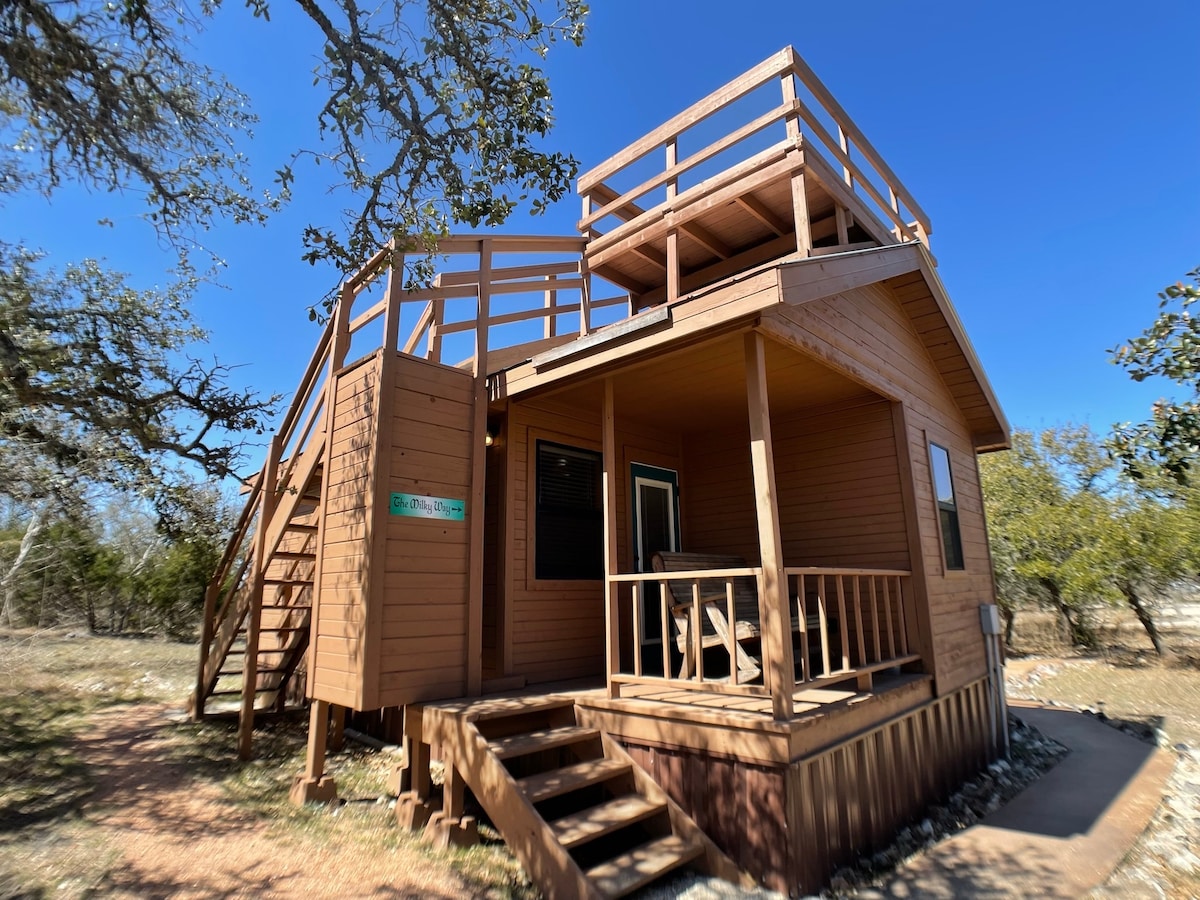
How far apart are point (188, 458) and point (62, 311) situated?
2.00m

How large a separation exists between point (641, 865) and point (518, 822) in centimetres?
73

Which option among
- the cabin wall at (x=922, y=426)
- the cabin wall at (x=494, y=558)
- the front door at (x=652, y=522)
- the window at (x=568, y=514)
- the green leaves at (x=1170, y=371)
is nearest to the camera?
the green leaves at (x=1170, y=371)

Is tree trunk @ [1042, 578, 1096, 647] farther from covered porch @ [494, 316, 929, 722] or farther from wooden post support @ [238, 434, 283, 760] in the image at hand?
wooden post support @ [238, 434, 283, 760]

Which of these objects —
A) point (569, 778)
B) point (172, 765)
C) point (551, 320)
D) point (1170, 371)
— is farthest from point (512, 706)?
point (1170, 371)

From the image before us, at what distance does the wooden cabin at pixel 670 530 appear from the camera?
12.8 feet

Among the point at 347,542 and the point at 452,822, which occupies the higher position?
the point at 347,542

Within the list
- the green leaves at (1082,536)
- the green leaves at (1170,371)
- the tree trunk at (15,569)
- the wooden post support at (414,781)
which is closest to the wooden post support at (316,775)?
the wooden post support at (414,781)

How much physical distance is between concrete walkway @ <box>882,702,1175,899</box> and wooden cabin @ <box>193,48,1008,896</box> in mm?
464

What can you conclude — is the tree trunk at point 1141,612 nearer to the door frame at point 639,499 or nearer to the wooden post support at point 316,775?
the door frame at point 639,499

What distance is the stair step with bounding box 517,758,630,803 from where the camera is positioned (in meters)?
3.61

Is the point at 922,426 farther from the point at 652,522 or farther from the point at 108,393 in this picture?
the point at 108,393

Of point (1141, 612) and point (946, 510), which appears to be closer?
point (946, 510)

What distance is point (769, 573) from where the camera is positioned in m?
3.82

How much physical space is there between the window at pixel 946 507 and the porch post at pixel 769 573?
3.72m
